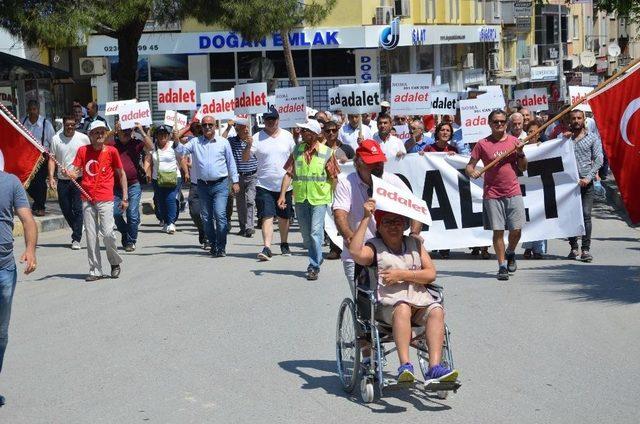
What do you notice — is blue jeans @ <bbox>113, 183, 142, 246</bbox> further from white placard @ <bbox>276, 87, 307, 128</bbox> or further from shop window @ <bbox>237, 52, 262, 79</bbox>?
shop window @ <bbox>237, 52, 262, 79</bbox>

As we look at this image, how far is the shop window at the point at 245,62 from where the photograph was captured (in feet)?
143

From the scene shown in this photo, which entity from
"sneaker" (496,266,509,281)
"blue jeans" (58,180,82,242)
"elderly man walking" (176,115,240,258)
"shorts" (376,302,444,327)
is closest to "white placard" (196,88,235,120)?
"blue jeans" (58,180,82,242)

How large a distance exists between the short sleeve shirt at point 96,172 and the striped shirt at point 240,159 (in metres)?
4.49

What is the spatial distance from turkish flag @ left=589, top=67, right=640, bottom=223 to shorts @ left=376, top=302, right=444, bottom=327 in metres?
4.83

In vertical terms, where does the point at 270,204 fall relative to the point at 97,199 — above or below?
below

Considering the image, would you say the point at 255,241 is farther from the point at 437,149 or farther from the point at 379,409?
the point at 379,409

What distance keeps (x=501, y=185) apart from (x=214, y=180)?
4.11 metres

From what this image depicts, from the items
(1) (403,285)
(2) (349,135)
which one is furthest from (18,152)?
(2) (349,135)

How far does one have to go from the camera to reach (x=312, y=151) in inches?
551

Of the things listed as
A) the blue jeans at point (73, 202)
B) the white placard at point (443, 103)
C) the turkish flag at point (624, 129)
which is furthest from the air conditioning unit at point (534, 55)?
the turkish flag at point (624, 129)

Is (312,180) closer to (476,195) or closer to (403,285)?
(476,195)

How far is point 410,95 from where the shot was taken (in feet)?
72.9

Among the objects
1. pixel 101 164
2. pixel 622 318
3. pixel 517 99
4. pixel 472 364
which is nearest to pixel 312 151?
pixel 101 164

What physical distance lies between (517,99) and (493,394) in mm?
17650
